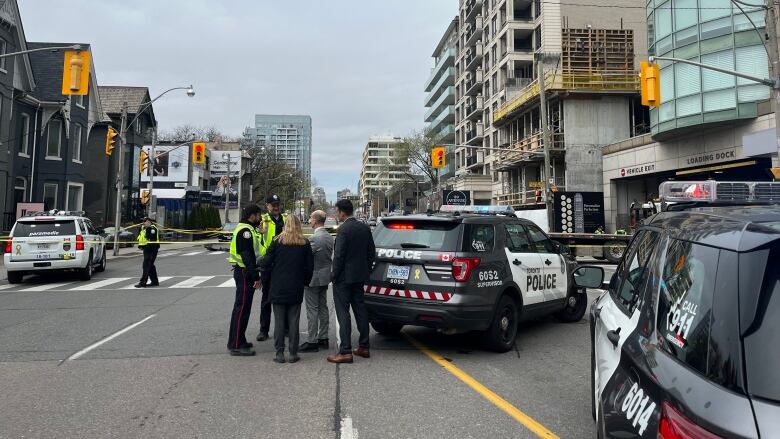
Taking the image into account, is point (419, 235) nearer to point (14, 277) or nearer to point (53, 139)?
point (14, 277)

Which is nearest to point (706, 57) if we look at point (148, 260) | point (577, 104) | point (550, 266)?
point (577, 104)

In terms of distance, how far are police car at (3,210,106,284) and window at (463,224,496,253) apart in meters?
12.5

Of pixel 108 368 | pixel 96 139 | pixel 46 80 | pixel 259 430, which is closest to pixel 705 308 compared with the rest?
pixel 259 430

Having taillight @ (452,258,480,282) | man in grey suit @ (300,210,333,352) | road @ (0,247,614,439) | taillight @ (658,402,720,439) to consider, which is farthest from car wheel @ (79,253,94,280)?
taillight @ (658,402,720,439)

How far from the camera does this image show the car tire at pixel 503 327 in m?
6.27

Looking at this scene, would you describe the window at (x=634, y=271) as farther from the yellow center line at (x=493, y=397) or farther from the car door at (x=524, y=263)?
the car door at (x=524, y=263)

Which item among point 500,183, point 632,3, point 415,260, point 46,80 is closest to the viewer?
point 415,260

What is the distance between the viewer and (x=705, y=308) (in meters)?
1.85

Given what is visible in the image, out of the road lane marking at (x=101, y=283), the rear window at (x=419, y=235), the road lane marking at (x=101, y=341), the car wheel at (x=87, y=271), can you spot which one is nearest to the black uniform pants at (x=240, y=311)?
the rear window at (x=419, y=235)

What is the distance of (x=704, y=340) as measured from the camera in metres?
1.79

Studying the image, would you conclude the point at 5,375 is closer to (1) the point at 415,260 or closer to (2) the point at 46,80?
(1) the point at 415,260

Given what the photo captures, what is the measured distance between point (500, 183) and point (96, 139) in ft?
110

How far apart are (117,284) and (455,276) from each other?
37.2ft

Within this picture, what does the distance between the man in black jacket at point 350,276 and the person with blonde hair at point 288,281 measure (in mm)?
416
